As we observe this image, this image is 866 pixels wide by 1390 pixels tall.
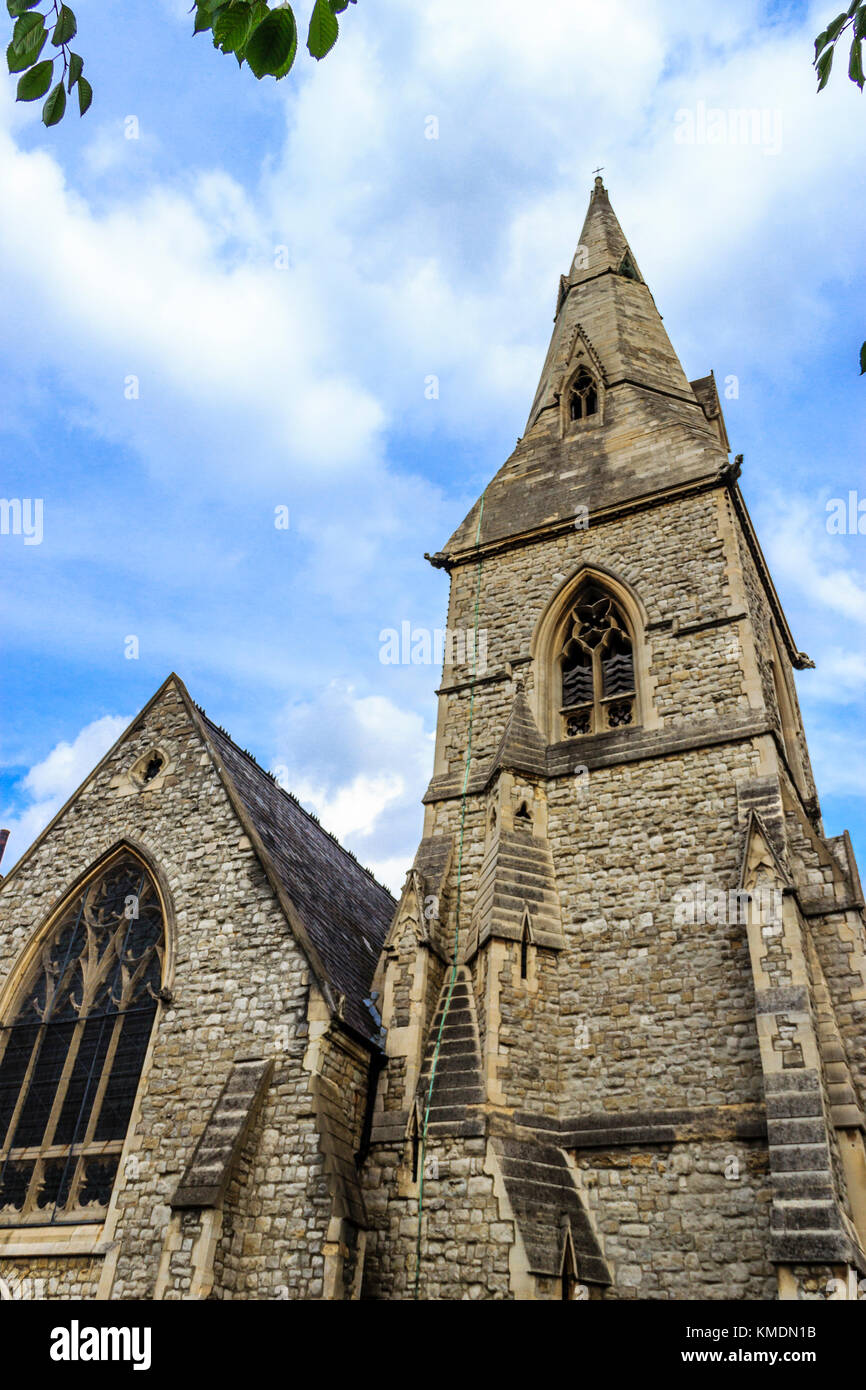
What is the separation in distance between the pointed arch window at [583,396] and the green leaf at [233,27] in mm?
15045

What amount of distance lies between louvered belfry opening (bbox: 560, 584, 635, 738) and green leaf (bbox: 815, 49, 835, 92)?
9895mm

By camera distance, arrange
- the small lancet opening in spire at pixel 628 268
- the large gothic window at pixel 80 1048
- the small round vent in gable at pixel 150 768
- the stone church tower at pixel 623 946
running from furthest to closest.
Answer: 1. the small lancet opening in spire at pixel 628 268
2. the small round vent in gable at pixel 150 768
3. the large gothic window at pixel 80 1048
4. the stone church tower at pixel 623 946

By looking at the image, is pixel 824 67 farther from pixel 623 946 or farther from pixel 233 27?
pixel 623 946

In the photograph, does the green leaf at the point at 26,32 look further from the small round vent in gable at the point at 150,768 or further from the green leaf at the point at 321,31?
the small round vent in gable at the point at 150,768

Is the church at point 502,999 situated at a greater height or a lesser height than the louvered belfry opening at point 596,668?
lesser

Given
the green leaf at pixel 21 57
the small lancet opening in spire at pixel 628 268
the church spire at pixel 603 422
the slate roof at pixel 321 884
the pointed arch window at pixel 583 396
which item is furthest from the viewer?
the small lancet opening in spire at pixel 628 268

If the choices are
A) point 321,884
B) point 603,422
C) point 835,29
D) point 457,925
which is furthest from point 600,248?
point 835,29

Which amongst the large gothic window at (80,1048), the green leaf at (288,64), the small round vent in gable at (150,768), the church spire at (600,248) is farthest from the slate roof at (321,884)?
the church spire at (600,248)

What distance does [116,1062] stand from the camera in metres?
11.0

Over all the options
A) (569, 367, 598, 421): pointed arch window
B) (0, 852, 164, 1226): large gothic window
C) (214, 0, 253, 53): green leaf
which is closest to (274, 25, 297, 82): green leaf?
(214, 0, 253, 53): green leaf

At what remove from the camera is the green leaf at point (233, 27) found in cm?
311

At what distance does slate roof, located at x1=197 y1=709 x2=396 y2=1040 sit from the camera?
11336 mm

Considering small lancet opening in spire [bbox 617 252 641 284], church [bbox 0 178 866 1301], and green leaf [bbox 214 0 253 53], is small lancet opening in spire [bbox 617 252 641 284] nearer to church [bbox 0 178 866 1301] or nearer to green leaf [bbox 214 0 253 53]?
church [bbox 0 178 866 1301]
